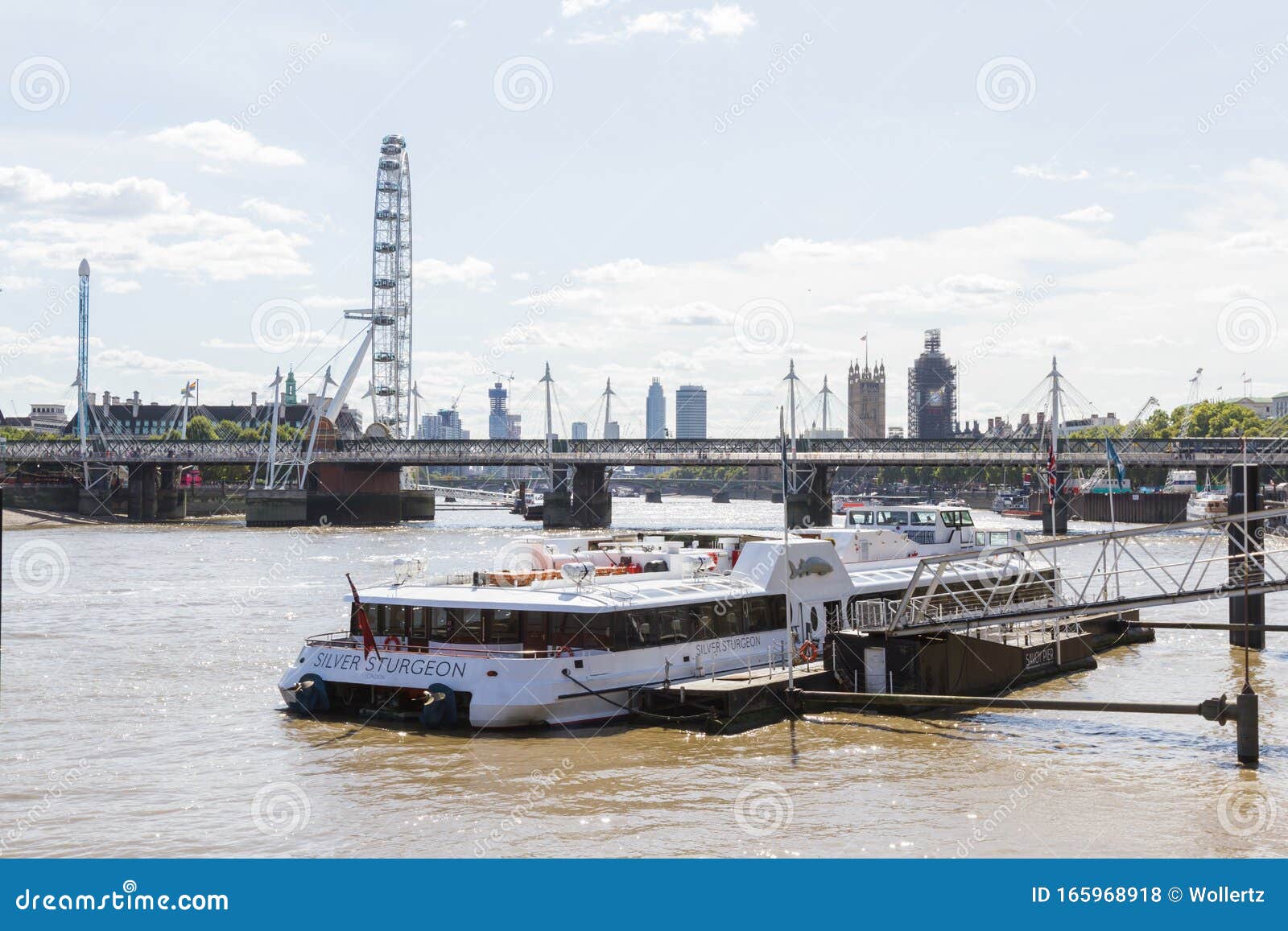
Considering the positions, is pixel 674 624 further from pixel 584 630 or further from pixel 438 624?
pixel 438 624

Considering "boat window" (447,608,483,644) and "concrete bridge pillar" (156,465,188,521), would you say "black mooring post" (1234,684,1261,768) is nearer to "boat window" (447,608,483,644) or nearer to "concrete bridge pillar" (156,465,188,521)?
"boat window" (447,608,483,644)

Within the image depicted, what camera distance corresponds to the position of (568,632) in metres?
30.3

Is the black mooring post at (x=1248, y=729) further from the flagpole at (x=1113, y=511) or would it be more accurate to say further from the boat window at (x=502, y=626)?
the boat window at (x=502, y=626)

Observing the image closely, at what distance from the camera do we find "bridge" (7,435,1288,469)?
12875 centimetres

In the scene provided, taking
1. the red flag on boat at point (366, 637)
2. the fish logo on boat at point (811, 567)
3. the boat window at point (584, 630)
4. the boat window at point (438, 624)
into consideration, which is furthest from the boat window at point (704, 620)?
the red flag on boat at point (366, 637)

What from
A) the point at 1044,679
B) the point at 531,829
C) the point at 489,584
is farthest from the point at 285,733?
the point at 1044,679

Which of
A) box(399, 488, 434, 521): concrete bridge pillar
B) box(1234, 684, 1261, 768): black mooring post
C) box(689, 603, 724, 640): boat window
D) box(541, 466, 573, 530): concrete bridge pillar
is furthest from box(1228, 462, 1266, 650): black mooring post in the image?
box(399, 488, 434, 521): concrete bridge pillar

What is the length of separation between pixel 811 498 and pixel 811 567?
9825 centimetres

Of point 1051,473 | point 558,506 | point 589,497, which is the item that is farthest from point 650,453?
point 1051,473

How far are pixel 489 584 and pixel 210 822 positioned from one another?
11.9 meters

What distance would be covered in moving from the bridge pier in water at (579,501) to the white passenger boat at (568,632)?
326 feet

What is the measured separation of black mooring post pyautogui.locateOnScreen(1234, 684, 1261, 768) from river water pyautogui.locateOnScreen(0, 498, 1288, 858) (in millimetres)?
386

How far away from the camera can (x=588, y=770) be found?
85.6 feet

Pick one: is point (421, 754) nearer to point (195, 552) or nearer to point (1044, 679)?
point (1044, 679)
